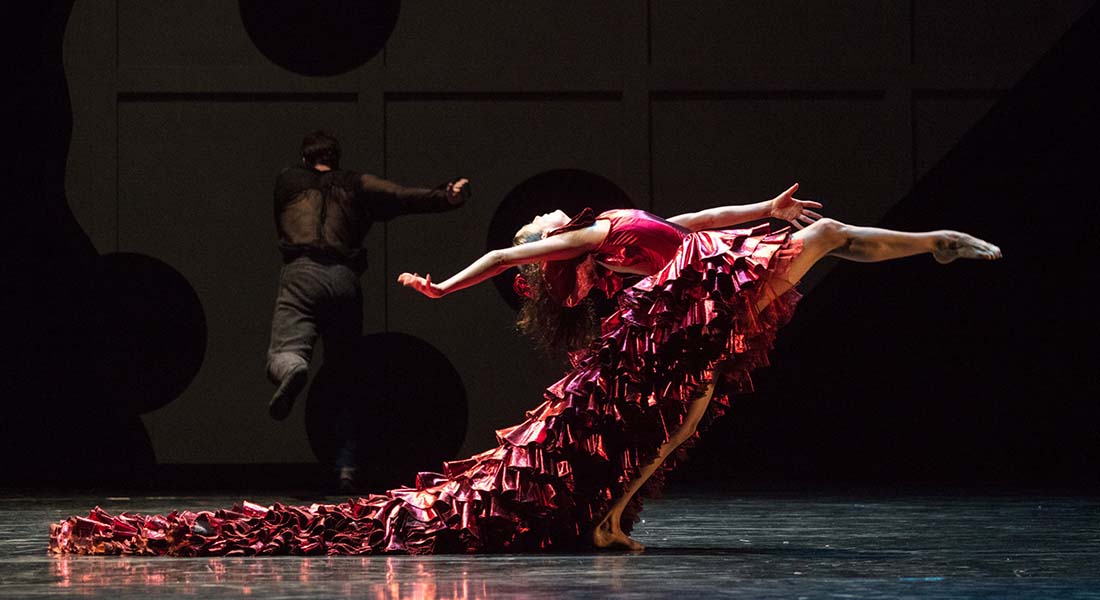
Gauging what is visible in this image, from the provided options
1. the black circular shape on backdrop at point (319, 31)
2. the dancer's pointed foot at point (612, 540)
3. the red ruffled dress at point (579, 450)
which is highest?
the black circular shape on backdrop at point (319, 31)

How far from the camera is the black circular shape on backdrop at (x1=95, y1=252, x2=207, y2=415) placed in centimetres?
674

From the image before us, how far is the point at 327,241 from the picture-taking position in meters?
5.71

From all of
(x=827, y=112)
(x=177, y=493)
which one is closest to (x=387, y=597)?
(x=177, y=493)

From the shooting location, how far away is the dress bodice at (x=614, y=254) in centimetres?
366

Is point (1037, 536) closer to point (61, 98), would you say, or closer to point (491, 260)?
point (491, 260)

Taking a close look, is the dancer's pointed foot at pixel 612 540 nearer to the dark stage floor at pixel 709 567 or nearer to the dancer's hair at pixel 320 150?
the dark stage floor at pixel 709 567

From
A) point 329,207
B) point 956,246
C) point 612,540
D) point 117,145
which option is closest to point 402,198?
point 329,207

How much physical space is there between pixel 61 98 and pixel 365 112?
133 cm

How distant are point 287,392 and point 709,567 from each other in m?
2.41

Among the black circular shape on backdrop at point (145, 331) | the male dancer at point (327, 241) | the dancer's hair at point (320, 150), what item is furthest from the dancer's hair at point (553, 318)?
the black circular shape on backdrop at point (145, 331)

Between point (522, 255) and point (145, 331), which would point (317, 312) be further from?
point (522, 255)

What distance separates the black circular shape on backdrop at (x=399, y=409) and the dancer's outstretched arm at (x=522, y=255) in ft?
10.5

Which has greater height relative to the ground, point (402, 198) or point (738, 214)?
point (402, 198)

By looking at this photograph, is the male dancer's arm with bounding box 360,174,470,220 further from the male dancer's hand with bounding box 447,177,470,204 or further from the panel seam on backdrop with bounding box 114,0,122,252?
Answer: the panel seam on backdrop with bounding box 114,0,122,252
